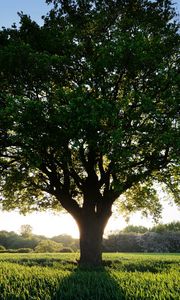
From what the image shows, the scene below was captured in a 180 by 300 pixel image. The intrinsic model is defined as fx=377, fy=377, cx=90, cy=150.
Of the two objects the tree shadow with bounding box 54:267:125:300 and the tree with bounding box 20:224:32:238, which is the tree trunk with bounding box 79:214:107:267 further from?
the tree with bounding box 20:224:32:238

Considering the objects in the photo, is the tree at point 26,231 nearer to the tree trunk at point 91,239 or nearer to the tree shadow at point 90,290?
the tree trunk at point 91,239

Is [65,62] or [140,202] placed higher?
[65,62]

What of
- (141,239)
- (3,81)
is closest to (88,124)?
(3,81)

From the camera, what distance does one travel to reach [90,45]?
84.8 feet

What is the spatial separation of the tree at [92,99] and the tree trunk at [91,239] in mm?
71

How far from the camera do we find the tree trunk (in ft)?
88.3

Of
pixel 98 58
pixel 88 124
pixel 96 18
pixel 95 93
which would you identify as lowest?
pixel 88 124

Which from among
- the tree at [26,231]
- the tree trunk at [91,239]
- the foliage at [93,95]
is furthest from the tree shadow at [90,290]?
the tree at [26,231]

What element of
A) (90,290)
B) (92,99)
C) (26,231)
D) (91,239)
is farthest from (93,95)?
(26,231)

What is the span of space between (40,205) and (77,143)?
554 inches

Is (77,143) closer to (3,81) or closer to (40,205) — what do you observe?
(3,81)

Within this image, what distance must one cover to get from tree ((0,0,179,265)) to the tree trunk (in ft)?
0.23

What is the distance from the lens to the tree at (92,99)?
21.3 meters

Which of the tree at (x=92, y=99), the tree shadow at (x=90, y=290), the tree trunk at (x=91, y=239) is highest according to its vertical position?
the tree at (x=92, y=99)
